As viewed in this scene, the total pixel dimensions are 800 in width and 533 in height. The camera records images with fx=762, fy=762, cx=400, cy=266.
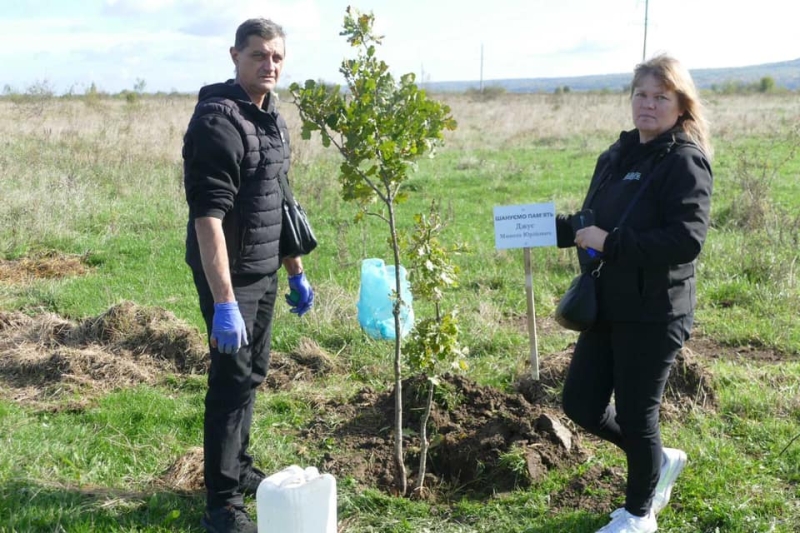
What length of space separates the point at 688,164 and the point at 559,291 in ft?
14.3

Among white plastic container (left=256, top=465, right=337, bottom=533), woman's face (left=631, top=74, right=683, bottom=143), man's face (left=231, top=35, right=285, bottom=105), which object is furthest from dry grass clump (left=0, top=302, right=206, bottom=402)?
woman's face (left=631, top=74, right=683, bottom=143)

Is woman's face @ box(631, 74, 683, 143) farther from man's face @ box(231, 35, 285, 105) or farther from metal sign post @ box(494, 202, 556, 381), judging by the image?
metal sign post @ box(494, 202, 556, 381)

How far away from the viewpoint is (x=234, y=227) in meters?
3.21

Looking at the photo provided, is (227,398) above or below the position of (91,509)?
above

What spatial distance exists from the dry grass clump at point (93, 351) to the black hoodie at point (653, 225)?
11.3 ft

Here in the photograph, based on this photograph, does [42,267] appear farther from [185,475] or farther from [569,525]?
[569,525]

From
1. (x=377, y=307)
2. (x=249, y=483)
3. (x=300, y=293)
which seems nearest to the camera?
(x=249, y=483)

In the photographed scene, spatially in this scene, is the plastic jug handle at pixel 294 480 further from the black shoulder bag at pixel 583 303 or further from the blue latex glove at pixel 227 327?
the black shoulder bag at pixel 583 303

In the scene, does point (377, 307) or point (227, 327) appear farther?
point (377, 307)

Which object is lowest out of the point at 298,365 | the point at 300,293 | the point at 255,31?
Answer: the point at 298,365

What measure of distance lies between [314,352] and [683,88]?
3409 millimetres

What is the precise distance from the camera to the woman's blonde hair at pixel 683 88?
9.86 ft

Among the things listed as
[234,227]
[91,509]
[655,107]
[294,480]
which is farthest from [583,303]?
[91,509]

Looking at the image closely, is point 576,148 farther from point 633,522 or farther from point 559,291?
point 633,522
